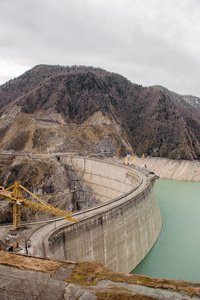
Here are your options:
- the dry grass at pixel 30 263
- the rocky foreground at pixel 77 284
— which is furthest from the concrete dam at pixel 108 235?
the rocky foreground at pixel 77 284

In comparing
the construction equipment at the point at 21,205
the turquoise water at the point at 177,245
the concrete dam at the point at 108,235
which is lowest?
the turquoise water at the point at 177,245

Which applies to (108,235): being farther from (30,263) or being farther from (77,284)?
(77,284)

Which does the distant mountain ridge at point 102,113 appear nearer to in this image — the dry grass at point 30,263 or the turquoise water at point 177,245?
the turquoise water at point 177,245

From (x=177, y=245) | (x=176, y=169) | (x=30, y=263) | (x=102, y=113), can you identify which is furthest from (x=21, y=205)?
(x=102, y=113)

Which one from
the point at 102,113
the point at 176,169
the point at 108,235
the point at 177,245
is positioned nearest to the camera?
the point at 108,235

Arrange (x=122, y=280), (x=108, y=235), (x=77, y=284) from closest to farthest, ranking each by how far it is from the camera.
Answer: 1. (x=77, y=284)
2. (x=122, y=280)
3. (x=108, y=235)

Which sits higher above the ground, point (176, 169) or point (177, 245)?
point (176, 169)

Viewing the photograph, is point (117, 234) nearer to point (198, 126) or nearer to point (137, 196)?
point (137, 196)

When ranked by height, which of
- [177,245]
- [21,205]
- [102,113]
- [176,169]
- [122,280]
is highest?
[102,113]
